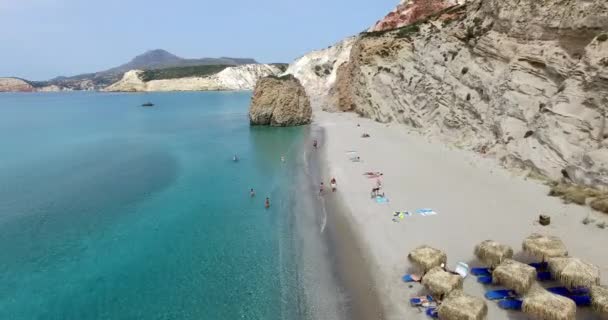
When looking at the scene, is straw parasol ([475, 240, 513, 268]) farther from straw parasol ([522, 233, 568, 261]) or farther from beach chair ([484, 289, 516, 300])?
beach chair ([484, 289, 516, 300])

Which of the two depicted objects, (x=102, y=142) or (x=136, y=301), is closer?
(x=136, y=301)

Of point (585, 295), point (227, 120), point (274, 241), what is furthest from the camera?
point (227, 120)

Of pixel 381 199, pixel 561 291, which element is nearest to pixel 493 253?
pixel 561 291

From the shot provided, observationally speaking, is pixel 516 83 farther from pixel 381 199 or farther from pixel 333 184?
pixel 333 184

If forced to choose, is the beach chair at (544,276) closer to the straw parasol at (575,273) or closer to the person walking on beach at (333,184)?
the straw parasol at (575,273)

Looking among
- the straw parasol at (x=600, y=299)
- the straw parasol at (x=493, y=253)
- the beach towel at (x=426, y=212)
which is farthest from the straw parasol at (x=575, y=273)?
the beach towel at (x=426, y=212)

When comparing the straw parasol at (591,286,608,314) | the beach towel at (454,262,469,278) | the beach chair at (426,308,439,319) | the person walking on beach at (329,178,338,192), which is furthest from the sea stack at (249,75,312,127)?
the straw parasol at (591,286,608,314)

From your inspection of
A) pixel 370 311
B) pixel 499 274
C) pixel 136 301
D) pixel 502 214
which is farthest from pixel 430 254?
pixel 136 301

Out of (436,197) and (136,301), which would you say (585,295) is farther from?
(136,301)
